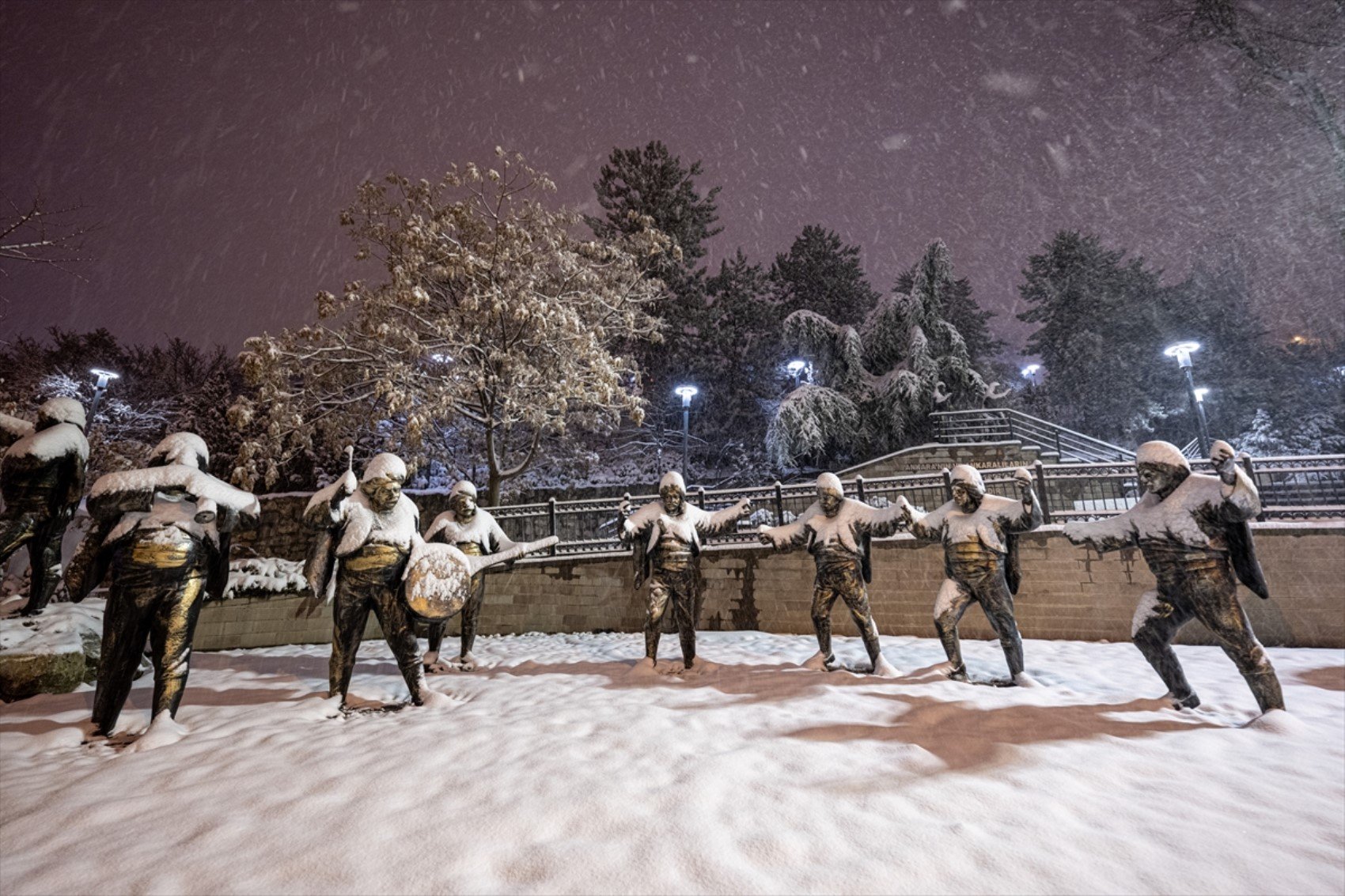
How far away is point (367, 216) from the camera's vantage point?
467 inches

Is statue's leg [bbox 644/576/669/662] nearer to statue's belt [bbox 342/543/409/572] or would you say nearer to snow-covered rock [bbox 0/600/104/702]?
statue's belt [bbox 342/543/409/572]

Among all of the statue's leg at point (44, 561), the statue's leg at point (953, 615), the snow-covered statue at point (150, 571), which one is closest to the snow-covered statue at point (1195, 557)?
the statue's leg at point (953, 615)

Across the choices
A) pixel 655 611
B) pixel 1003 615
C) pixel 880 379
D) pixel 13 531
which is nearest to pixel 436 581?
pixel 655 611

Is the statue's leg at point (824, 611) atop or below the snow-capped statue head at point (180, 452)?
below

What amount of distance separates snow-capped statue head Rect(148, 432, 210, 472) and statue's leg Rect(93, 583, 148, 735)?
0.94m

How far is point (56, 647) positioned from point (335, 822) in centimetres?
533

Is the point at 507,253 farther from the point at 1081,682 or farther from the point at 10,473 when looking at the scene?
the point at 1081,682

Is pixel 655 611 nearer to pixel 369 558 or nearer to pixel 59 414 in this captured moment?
pixel 369 558

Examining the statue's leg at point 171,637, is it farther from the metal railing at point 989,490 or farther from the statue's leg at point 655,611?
the metal railing at point 989,490

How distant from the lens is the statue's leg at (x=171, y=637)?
12.8 feet

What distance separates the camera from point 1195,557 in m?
4.00

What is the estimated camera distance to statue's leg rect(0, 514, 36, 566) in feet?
17.4

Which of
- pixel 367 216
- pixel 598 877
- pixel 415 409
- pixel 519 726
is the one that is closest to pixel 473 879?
pixel 598 877

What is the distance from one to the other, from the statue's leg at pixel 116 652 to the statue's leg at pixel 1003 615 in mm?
7002
